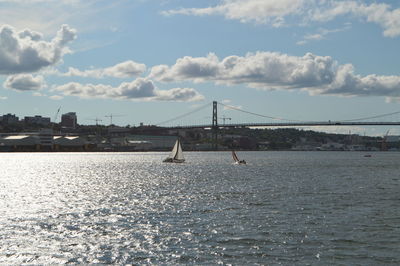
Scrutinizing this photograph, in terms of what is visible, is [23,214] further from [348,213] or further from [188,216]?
[348,213]

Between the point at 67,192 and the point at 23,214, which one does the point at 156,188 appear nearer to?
the point at 67,192

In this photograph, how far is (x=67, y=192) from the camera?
45.5 metres

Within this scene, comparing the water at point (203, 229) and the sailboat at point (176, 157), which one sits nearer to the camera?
the water at point (203, 229)

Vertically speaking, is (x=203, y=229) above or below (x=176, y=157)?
below

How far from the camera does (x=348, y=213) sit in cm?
2991

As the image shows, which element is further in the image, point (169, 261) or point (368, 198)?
point (368, 198)

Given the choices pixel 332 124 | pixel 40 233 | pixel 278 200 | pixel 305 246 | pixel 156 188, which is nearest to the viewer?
pixel 305 246

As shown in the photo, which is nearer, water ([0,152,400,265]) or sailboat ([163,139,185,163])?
water ([0,152,400,265])

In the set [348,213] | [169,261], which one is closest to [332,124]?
[348,213]

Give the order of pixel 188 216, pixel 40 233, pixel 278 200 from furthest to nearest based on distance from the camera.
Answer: pixel 278 200 → pixel 188 216 → pixel 40 233

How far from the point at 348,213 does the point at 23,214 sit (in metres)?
18.3

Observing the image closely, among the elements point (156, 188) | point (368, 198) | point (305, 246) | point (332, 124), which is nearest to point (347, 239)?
point (305, 246)

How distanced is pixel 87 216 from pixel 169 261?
1185 cm

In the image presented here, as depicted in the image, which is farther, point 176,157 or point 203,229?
point 176,157
